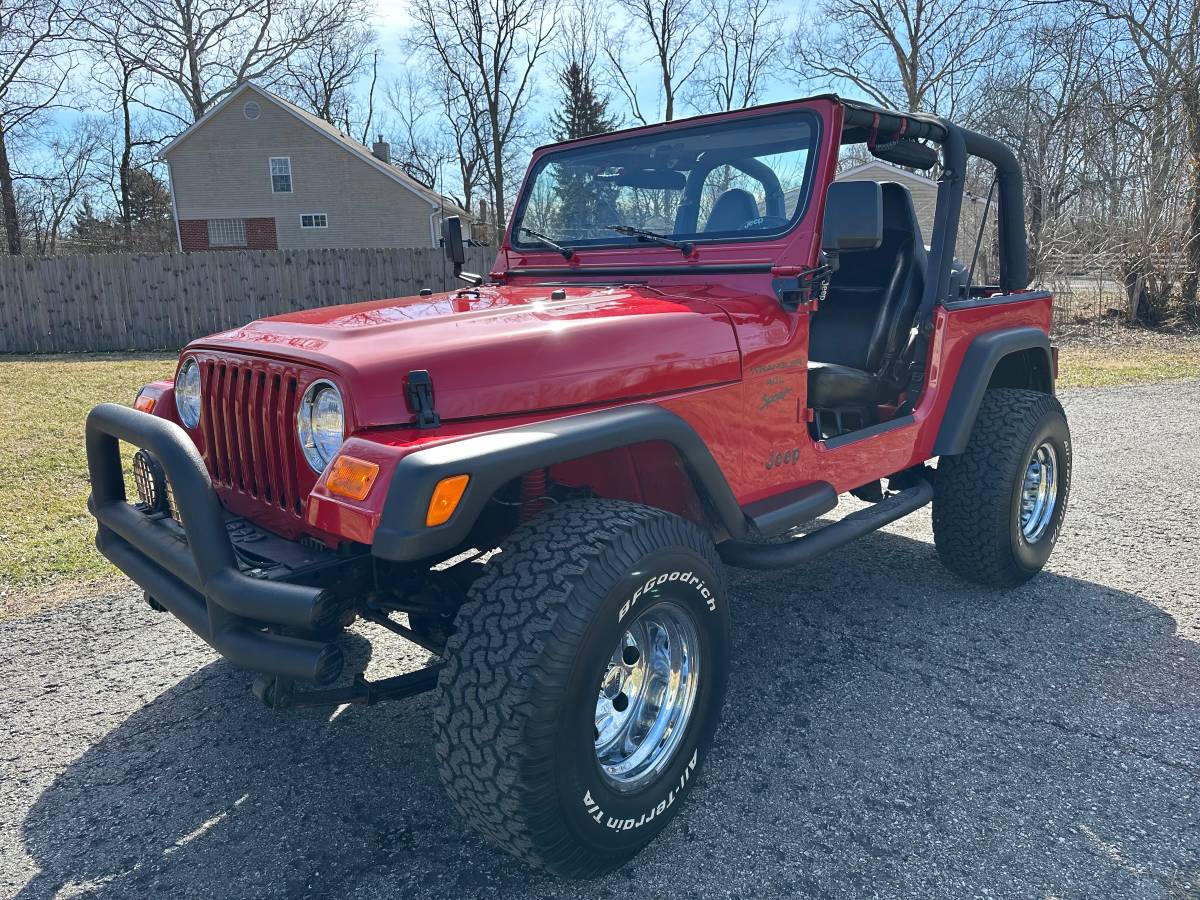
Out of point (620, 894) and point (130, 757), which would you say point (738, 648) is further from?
point (130, 757)

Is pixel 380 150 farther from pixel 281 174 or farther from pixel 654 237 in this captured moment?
pixel 654 237

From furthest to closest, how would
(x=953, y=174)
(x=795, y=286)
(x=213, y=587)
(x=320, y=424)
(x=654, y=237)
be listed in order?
(x=953, y=174) → (x=654, y=237) → (x=795, y=286) → (x=320, y=424) → (x=213, y=587)

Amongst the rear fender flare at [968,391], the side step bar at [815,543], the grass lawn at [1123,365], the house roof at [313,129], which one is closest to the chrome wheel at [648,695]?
the side step bar at [815,543]

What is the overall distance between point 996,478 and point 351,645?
288 centimetres

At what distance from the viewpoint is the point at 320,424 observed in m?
2.19

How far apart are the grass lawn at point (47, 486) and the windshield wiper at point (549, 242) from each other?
8.96 feet

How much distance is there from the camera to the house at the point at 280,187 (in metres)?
28.1

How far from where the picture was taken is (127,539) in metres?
2.49

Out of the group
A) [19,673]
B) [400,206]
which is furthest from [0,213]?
[19,673]

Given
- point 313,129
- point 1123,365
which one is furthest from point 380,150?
point 1123,365

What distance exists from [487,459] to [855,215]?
1609mm

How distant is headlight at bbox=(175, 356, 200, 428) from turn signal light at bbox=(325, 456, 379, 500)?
3.33 ft

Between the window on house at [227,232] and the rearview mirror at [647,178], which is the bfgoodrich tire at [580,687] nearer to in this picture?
the rearview mirror at [647,178]

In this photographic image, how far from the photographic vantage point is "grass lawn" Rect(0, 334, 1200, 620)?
434 cm
